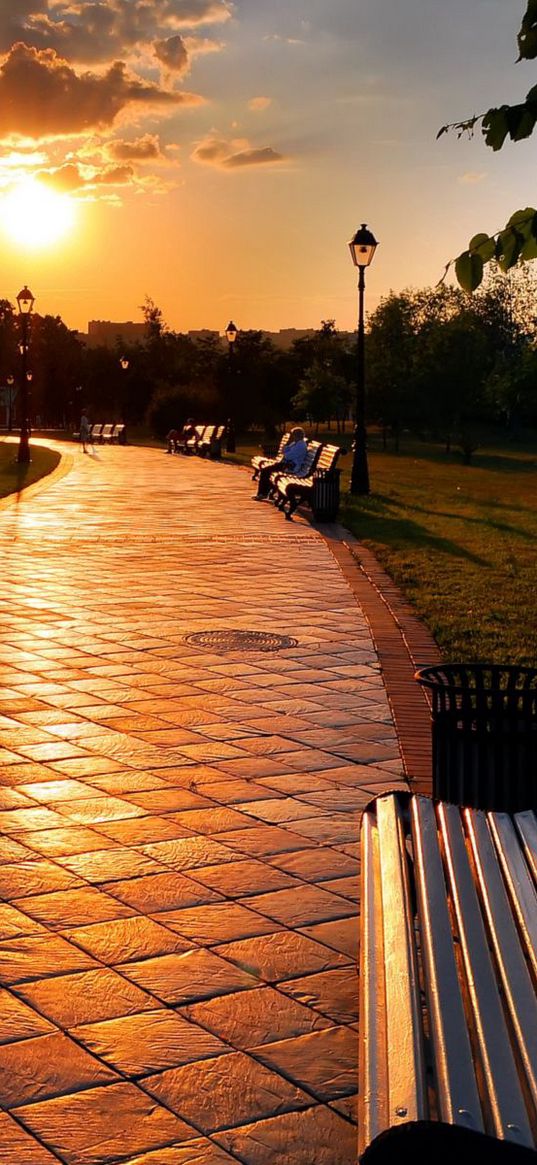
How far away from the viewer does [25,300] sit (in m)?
33.3

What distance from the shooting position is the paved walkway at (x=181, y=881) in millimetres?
3111

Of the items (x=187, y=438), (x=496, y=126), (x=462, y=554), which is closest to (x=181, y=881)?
(x=496, y=126)

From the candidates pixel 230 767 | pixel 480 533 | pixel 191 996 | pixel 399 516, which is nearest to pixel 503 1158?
pixel 191 996

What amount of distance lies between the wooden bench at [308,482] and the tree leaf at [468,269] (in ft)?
48.2

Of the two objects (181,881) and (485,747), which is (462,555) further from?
(181,881)

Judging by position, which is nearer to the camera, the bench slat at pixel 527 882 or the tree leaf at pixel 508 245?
the bench slat at pixel 527 882

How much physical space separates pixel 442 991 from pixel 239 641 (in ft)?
21.7

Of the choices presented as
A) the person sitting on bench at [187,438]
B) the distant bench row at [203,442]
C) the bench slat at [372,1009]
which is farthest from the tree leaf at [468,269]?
the person sitting on bench at [187,438]

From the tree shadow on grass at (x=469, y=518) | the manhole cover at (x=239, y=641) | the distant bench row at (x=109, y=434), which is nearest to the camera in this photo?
the manhole cover at (x=239, y=641)

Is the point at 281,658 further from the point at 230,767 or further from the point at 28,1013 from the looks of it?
the point at 28,1013

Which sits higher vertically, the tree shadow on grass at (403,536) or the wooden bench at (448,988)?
the wooden bench at (448,988)

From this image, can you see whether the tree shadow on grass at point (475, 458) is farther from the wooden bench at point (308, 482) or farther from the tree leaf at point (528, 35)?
the tree leaf at point (528, 35)

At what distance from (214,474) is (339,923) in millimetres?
28593

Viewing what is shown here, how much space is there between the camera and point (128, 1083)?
3221mm
